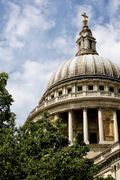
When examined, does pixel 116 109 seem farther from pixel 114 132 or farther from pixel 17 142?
pixel 17 142

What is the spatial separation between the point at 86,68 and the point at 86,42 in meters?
9.58

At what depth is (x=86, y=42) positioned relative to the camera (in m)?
74.8

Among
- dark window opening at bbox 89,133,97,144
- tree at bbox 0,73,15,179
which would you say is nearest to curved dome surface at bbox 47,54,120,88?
dark window opening at bbox 89,133,97,144

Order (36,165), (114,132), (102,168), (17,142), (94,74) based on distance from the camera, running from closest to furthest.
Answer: (36,165), (17,142), (102,168), (114,132), (94,74)

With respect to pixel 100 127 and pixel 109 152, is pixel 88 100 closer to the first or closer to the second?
pixel 100 127

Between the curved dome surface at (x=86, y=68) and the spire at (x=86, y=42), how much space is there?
3.14 metres

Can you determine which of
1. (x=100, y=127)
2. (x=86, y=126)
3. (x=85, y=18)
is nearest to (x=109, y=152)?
(x=100, y=127)

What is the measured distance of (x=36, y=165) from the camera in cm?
2517

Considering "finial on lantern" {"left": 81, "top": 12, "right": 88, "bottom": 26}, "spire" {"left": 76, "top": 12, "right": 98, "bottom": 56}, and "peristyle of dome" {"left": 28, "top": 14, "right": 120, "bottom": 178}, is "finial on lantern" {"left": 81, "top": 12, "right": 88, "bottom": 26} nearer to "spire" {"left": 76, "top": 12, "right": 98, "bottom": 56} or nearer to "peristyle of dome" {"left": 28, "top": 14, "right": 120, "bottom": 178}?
"spire" {"left": 76, "top": 12, "right": 98, "bottom": 56}

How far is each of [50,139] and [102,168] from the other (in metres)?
15.9

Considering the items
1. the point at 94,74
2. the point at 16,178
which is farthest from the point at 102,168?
the point at 94,74

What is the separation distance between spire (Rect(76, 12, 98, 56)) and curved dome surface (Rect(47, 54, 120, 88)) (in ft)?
10.3

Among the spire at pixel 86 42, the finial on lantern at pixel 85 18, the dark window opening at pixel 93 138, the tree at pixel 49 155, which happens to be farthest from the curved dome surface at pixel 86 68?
the tree at pixel 49 155

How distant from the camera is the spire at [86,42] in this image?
242 feet
